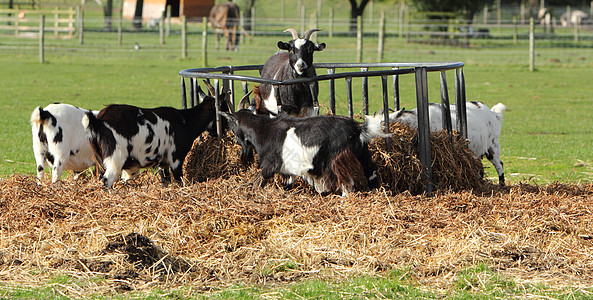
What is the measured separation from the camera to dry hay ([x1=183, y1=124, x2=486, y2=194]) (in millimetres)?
8109

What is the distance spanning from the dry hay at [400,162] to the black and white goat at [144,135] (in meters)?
0.24

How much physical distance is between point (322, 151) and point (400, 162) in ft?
3.92

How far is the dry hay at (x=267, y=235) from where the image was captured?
5.89 metres

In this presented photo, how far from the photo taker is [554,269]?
593 cm

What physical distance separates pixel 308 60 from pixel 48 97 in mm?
12728

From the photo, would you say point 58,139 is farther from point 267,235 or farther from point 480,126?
point 480,126

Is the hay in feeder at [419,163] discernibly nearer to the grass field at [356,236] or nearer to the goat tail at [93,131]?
the grass field at [356,236]

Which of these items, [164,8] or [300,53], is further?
→ [164,8]

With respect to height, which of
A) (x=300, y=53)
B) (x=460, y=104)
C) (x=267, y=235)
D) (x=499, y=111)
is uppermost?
(x=300, y=53)

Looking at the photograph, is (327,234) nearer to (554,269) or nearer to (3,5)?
(554,269)

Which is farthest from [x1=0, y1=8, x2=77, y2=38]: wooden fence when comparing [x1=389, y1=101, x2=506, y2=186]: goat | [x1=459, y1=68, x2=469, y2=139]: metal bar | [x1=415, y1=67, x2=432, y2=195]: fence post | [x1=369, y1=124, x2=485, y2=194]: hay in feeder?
[x1=415, y1=67, x2=432, y2=195]: fence post

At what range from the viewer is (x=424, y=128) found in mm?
8078

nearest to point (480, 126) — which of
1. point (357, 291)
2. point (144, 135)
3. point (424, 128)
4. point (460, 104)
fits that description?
point (460, 104)

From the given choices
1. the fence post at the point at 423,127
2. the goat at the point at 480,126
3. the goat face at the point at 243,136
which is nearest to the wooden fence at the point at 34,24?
the goat at the point at 480,126
